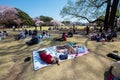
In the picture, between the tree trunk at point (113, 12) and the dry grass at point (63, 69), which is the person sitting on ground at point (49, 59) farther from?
the tree trunk at point (113, 12)

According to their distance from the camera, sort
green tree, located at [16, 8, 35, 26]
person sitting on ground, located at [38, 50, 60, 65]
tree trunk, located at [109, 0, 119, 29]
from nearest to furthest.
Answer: person sitting on ground, located at [38, 50, 60, 65], tree trunk, located at [109, 0, 119, 29], green tree, located at [16, 8, 35, 26]

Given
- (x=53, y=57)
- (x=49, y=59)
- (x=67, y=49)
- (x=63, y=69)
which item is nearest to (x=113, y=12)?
(x=67, y=49)

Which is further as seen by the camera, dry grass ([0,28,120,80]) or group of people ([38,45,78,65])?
group of people ([38,45,78,65])

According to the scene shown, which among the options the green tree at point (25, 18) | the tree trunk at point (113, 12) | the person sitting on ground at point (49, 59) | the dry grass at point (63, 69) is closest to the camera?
the dry grass at point (63, 69)

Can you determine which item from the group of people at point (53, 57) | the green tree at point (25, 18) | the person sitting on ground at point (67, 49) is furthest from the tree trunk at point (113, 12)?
the green tree at point (25, 18)

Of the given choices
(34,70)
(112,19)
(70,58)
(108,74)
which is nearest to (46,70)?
(34,70)

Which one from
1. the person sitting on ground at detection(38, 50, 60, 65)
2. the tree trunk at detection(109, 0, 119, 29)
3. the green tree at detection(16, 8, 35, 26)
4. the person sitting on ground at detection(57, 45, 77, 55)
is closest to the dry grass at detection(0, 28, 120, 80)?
the person sitting on ground at detection(38, 50, 60, 65)

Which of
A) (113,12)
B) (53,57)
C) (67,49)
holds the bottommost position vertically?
(53,57)

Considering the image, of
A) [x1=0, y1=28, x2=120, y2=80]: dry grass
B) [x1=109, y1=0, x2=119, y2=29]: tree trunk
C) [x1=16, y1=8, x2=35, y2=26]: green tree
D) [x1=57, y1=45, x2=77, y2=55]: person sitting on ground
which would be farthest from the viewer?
[x1=16, y1=8, x2=35, y2=26]: green tree

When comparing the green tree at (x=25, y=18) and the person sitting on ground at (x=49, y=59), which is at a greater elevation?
the green tree at (x=25, y=18)

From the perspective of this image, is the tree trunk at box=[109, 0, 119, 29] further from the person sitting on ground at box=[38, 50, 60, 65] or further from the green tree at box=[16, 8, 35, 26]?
the green tree at box=[16, 8, 35, 26]

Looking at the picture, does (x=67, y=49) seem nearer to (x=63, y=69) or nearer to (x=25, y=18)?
(x=63, y=69)

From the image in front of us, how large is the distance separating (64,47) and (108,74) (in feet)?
20.2

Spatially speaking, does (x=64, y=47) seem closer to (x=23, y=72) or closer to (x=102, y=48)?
(x=102, y=48)
